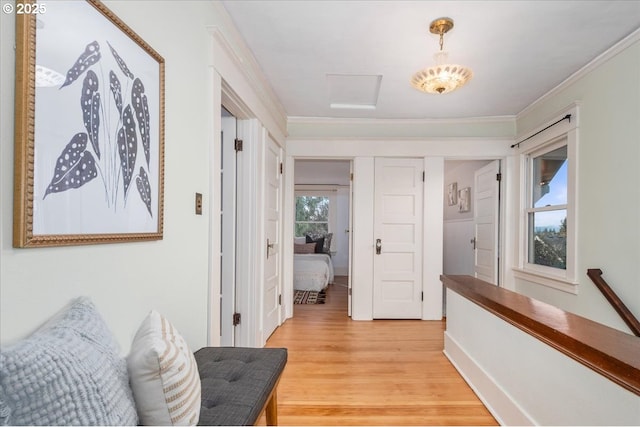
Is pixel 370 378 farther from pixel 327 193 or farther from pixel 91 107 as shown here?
pixel 327 193

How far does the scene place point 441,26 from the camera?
2.02m

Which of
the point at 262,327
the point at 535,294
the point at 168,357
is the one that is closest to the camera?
the point at 168,357

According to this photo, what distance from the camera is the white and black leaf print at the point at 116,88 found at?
1029mm

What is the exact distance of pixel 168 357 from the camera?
2.83 feet

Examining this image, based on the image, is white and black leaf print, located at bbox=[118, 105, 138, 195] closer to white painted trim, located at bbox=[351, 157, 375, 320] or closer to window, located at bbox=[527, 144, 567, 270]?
white painted trim, located at bbox=[351, 157, 375, 320]

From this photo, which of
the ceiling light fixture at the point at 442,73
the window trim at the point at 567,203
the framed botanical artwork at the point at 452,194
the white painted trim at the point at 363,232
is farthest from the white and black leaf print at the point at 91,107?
the framed botanical artwork at the point at 452,194

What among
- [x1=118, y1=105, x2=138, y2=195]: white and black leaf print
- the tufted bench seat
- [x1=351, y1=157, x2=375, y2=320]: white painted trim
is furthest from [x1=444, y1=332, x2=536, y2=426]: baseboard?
[x1=118, y1=105, x2=138, y2=195]: white and black leaf print

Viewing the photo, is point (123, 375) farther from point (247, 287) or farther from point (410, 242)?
point (410, 242)

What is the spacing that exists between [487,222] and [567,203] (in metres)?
1.24

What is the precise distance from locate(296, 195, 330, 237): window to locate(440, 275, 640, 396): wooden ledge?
6.14 metres

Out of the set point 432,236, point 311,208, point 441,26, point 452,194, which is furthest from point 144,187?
point 311,208

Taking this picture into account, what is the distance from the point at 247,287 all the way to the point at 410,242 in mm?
2160

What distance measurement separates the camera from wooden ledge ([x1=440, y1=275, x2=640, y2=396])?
0.99 meters


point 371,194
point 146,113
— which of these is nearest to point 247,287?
point 146,113
